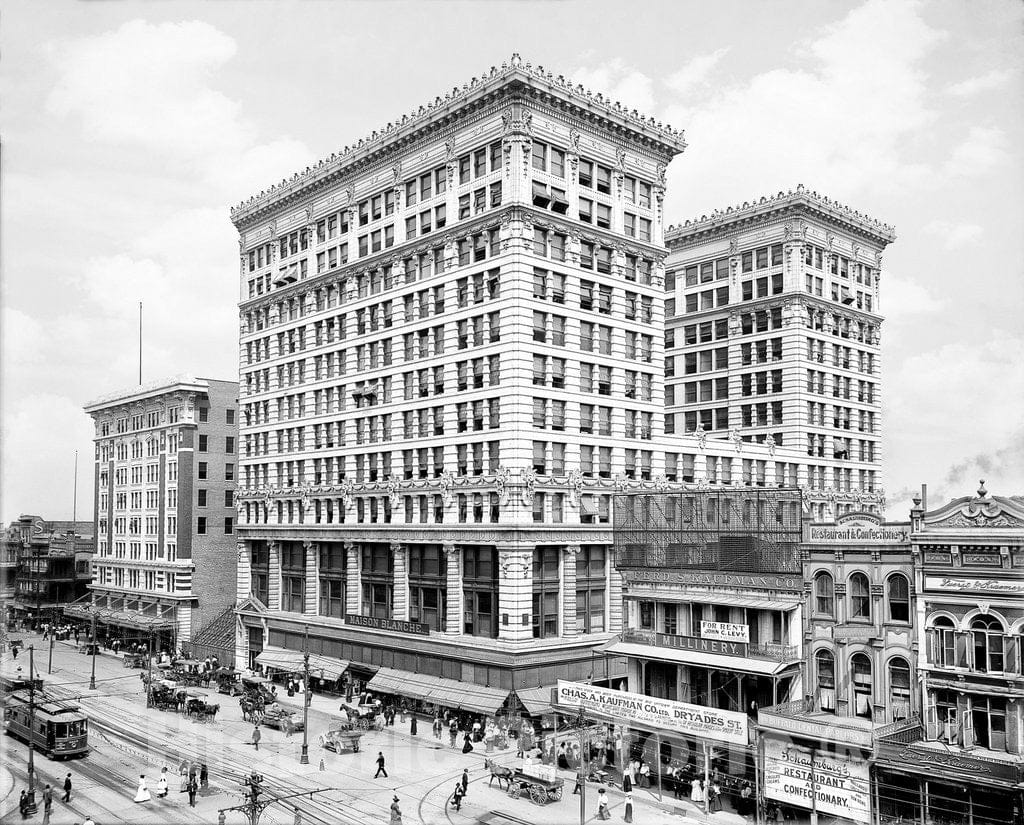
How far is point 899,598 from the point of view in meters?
39.2

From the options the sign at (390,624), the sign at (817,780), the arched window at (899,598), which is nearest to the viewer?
the sign at (817,780)

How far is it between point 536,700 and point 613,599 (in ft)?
33.0

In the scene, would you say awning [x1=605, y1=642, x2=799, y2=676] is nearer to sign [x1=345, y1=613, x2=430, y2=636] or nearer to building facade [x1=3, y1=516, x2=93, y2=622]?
sign [x1=345, y1=613, x2=430, y2=636]

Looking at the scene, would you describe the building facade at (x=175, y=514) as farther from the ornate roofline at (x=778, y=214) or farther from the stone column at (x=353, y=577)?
the ornate roofline at (x=778, y=214)

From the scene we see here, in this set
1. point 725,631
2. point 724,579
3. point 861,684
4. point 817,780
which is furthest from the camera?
point 724,579

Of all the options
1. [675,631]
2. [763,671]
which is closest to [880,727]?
[763,671]

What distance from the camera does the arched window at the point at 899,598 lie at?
128 ft

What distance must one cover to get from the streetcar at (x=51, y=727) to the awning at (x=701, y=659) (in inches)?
1070

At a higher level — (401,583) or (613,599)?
(401,583)

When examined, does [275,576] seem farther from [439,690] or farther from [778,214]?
[778,214]

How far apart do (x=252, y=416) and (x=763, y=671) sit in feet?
175

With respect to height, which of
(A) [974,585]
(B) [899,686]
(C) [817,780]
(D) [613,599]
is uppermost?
(A) [974,585]

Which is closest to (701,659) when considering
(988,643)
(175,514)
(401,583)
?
(988,643)

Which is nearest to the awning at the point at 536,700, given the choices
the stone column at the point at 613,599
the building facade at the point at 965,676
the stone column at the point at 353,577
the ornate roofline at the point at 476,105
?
the stone column at the point at 613,599
